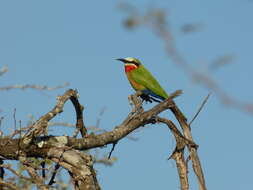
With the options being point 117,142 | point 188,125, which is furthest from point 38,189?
point 188,125

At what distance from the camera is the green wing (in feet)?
27.1

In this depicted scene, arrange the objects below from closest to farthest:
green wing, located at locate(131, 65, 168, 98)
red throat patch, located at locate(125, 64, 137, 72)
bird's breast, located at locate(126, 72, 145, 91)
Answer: green wing, located at locate(131, 65, 168, 98) < bird's breast, located at locate(126, 72, 145, 91) < red throat patch, located at locate(125, 64, 137, 72)

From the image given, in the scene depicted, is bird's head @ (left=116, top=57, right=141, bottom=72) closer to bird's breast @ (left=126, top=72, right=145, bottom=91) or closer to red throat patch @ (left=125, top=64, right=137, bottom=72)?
red throat patch @ (left=125, top=64, right=137, bottom=72)

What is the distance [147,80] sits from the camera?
884 cm

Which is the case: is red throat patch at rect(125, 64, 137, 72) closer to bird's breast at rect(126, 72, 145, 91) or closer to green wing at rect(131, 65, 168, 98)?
bird's breast at rect(126, 72, 145, 91)

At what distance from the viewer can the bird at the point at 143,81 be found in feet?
27.3

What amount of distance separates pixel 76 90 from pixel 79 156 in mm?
1191

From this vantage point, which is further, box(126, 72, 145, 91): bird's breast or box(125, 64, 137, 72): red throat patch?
box(125, 64, 137, 72): red throat patch

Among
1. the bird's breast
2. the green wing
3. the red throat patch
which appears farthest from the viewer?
the red throat patch

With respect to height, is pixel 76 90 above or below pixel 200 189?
above

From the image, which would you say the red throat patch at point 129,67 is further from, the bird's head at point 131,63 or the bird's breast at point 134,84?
the bird's breast at point 134,84

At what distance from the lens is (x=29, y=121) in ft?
15.7

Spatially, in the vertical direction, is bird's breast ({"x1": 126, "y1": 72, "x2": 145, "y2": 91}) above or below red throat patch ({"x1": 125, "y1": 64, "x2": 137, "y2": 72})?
below

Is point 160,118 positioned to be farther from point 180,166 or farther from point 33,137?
point 33,137
